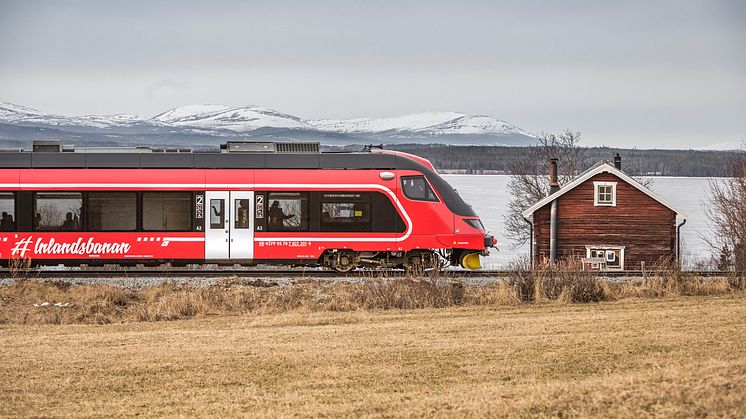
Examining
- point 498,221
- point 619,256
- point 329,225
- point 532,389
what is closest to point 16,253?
point 329,225

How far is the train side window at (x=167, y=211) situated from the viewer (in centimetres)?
2394

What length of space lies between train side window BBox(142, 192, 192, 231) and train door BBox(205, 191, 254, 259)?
53 centimetres

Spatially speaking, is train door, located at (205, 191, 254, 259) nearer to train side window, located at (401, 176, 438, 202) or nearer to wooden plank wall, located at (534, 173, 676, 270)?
train side window, located at (401, 176, 438, 202)

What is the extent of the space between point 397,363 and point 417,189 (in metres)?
10.8

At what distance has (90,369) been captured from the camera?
1371 centimetres

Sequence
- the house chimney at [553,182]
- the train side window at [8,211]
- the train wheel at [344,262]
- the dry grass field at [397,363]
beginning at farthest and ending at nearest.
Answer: the house chimney at [553,182] → the train wheel at [344,262] → the train side window at [8,211] → the dry grass field at [397,363]

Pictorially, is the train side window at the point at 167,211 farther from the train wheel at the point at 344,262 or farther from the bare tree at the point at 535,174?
the bare tree at the point at 535,174

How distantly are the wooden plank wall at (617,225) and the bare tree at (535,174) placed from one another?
30.6m

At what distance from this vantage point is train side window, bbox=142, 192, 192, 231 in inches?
942

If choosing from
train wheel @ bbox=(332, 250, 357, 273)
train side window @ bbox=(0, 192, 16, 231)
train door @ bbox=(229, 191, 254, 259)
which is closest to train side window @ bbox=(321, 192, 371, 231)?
train wheel @ bbox=(332, 250, 357, 273)

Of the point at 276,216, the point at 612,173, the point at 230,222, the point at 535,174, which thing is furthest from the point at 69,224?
the point at 535,174

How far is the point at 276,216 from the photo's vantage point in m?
24.0

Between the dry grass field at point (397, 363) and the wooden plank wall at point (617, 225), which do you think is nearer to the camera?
the dry grass field at point (397, 363)

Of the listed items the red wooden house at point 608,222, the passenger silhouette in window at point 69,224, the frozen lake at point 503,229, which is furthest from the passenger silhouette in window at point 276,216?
the frozen lake at point 503,229
